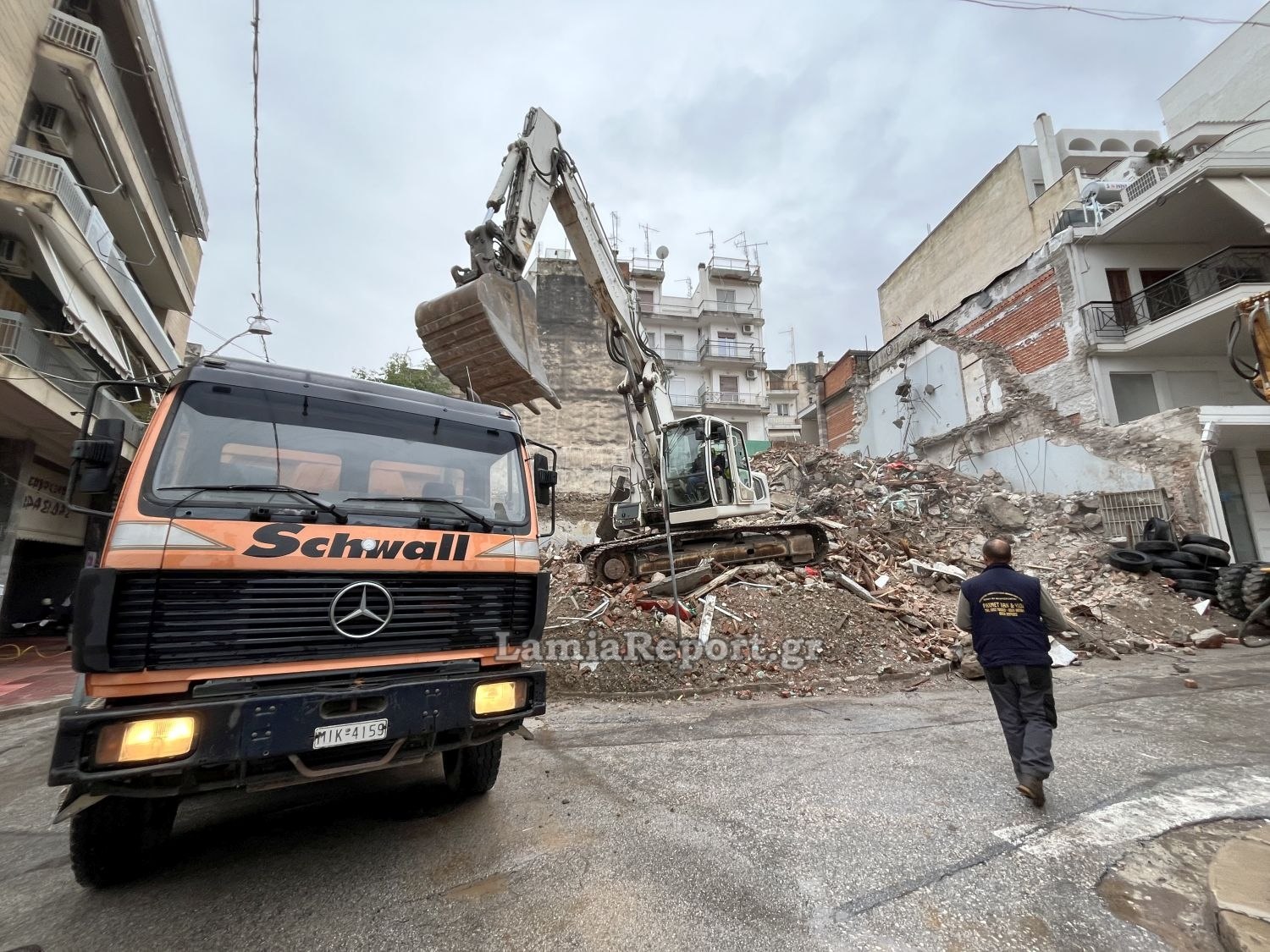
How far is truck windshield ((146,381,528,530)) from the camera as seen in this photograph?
2.64 metres

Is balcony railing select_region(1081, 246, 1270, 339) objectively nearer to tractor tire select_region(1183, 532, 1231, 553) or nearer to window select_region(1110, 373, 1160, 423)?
window select_region(1110, 373, 1160, 423)

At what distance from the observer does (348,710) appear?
249 centimetres

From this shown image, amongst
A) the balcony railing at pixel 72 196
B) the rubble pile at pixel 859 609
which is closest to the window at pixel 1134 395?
the rubble pile at pixel 859 609

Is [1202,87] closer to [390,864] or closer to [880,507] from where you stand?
[880,507]

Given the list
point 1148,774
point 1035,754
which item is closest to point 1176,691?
point 1148,774

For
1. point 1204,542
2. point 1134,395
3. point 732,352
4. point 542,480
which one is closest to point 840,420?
point 732,352

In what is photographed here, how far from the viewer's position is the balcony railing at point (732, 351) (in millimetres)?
34625

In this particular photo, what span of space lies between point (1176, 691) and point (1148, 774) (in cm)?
318

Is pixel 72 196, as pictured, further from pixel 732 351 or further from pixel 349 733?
pixel 732 351

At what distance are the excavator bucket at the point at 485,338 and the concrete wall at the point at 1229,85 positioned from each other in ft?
86.4

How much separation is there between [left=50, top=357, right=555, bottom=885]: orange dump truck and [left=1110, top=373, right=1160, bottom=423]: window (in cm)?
1743

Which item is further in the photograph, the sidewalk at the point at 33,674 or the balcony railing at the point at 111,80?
the balcony railing at the point at 111,80

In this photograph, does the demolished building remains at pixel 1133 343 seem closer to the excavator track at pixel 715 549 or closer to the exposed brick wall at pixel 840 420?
the exposed brick wall at pixel 840 420

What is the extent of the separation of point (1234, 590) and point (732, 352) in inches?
1116
